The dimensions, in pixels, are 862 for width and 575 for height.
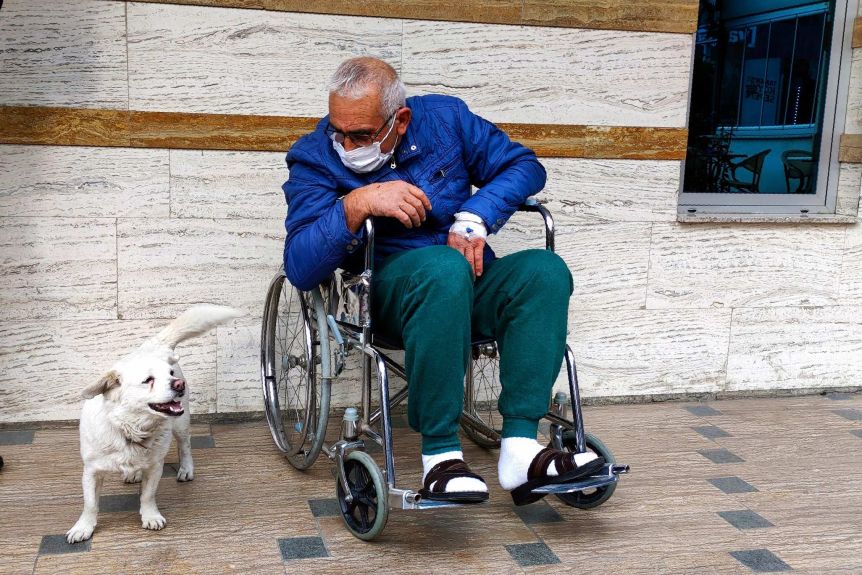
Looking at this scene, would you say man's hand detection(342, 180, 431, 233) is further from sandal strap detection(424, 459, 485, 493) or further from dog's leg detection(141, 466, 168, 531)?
dog's leg detection(141, 466, 168, 531)

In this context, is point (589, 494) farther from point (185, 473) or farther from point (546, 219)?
point (185, 473)

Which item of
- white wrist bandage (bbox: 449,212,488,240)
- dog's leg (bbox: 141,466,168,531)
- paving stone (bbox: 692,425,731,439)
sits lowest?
paving stone (bbox: 692,425,731,439)

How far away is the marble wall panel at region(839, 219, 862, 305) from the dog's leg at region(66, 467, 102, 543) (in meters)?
3.22

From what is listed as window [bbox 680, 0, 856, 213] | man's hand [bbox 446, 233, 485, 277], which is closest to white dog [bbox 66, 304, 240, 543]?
man's hand [bbox 446, 233, 485, 277]

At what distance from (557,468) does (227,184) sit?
1.73m

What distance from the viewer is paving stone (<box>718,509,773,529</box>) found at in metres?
2.91

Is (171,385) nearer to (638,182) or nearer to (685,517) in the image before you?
(685,517)

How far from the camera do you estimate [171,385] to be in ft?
8.48

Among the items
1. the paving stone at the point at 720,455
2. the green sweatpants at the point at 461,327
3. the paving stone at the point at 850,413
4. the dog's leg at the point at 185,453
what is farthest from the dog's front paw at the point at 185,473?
the paving stone at the point at 850,413

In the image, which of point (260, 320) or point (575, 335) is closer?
point (260, 320)

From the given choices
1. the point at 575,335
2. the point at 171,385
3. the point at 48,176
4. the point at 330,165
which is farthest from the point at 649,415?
the point at 48,176

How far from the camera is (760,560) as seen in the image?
105 inches

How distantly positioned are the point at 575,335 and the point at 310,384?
1360 mm

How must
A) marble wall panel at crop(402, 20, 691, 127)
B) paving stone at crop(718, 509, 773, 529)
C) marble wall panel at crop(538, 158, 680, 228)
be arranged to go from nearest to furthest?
paving stone at crop(718, 509, 773, 529) < marble wall panel at crop(402, 20, 691, 127) < marble wall panel at crop(538, 158, 680, 228)
